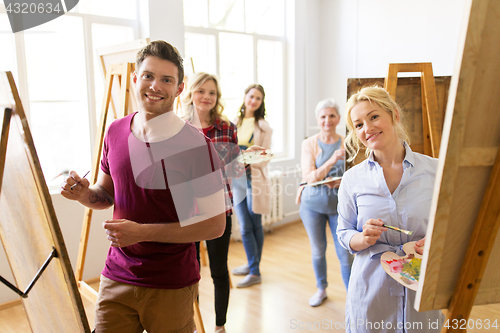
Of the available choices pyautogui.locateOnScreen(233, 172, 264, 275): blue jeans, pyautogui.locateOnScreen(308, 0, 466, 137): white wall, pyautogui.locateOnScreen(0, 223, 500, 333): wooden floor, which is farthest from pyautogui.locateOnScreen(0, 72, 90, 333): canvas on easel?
pyautogui.locateOnScreen(308, 0, 466, 137): white wall

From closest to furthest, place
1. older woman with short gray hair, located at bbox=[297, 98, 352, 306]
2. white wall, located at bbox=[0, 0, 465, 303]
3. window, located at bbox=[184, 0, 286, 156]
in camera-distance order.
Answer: older woman with short gray hair, located at bbox=[297, 98, 352, 306]
white wall, located at bbox=[0, 0, 465, 303]
window, located at bbox=[184, 0, 286, 156]

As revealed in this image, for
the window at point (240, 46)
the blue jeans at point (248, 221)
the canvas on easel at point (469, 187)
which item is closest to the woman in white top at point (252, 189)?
the blue jeans at point (248, 221)

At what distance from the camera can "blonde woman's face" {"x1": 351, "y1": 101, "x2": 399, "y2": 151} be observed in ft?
4.71

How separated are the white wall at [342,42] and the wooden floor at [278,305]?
1374mm

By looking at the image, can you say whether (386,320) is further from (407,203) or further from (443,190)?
(443,190)

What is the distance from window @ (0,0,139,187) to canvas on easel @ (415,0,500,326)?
2.89 meters

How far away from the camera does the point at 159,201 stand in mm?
1267

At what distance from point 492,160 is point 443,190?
12cm

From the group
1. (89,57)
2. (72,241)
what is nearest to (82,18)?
(89,57)

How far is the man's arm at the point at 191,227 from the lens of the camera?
117 cm

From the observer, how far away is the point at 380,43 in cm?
462

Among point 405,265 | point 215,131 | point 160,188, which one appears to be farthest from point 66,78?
point 405,265

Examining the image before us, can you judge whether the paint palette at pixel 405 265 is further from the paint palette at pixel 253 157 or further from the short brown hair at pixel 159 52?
the paint palette at pixel 253 157

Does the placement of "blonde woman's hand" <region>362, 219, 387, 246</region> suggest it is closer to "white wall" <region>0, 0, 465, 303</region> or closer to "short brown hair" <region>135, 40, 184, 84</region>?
"short brown hair" <region>135, 40, 184, 84</region>
